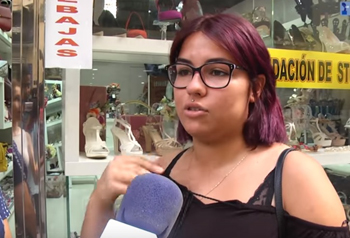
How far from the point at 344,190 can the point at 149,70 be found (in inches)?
36.2

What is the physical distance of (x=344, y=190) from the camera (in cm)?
146

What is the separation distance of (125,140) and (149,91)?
21cm

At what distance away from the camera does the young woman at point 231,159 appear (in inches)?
20.9

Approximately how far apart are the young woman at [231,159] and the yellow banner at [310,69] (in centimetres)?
56

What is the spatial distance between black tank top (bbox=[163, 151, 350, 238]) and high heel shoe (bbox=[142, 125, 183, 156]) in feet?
1.53

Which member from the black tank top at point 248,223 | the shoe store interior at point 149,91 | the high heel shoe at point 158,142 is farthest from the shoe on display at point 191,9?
the black tank top at point 248,223

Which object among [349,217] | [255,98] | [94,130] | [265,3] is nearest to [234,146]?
[255,98]

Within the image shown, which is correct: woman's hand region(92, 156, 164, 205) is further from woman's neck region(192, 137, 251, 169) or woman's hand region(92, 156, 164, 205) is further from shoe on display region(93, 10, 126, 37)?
shoe on display region(93, 10, 126, 37)

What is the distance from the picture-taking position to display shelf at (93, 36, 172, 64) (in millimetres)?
983

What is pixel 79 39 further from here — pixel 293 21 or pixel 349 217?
pixel 349 217

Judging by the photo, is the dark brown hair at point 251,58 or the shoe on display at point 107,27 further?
the shoe on display at point 107,27

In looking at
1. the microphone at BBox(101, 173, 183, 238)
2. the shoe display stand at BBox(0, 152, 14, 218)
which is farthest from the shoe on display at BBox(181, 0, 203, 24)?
the shoe display stand at BBox(0, 152, 14, 218)

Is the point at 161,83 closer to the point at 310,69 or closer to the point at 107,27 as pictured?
the point at 107,27

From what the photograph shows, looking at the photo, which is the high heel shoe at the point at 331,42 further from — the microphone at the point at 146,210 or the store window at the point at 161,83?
the microphone at the point at 146,210
